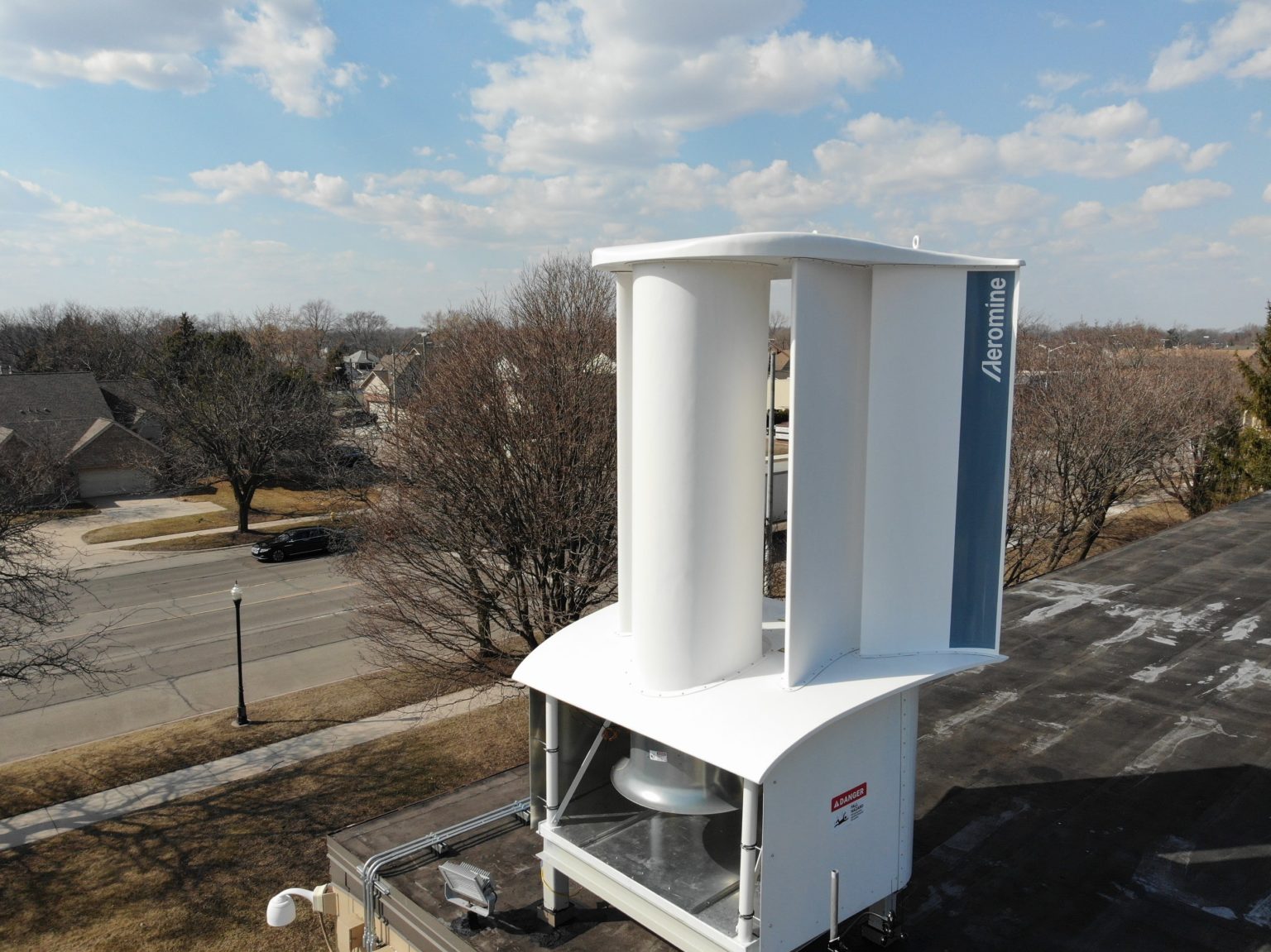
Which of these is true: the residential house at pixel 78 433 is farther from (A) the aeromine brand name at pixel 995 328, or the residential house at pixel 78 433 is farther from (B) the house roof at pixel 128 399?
(A) the aeromine brand name at pixel 995 328

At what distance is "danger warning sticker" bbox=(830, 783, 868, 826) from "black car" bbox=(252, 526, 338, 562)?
96.6ft

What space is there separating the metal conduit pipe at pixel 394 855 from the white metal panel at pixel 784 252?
4.61 meters

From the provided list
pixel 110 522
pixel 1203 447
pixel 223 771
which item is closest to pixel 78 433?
pixel 110 522

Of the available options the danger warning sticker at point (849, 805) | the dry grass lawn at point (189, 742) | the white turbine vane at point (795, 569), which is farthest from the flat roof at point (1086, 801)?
the dry grass lawn at point (189, 742)

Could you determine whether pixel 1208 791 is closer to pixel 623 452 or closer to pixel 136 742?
pixel 623 452

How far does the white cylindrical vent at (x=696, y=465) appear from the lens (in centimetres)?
509

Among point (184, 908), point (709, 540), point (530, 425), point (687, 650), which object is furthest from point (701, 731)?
point (530, 425)

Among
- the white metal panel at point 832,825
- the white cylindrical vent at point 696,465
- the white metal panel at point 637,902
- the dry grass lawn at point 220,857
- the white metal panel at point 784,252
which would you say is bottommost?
the dry grass lawn at point 220,857

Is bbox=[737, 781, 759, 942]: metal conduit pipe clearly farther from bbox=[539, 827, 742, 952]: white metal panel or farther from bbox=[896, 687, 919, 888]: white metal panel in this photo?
bbox=[896, 687, 919, 888]: white metal panel

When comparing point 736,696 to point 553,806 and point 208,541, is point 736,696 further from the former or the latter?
point 208,541

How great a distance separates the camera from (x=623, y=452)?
5949 millimetres

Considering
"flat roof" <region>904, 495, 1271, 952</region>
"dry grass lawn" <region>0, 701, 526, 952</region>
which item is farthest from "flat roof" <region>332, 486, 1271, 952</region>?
"dry grass lawn" <region>0, 701, 526, 952</region>

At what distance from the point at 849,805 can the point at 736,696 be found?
1.05 meters

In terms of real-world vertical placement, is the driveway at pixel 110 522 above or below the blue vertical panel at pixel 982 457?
below
